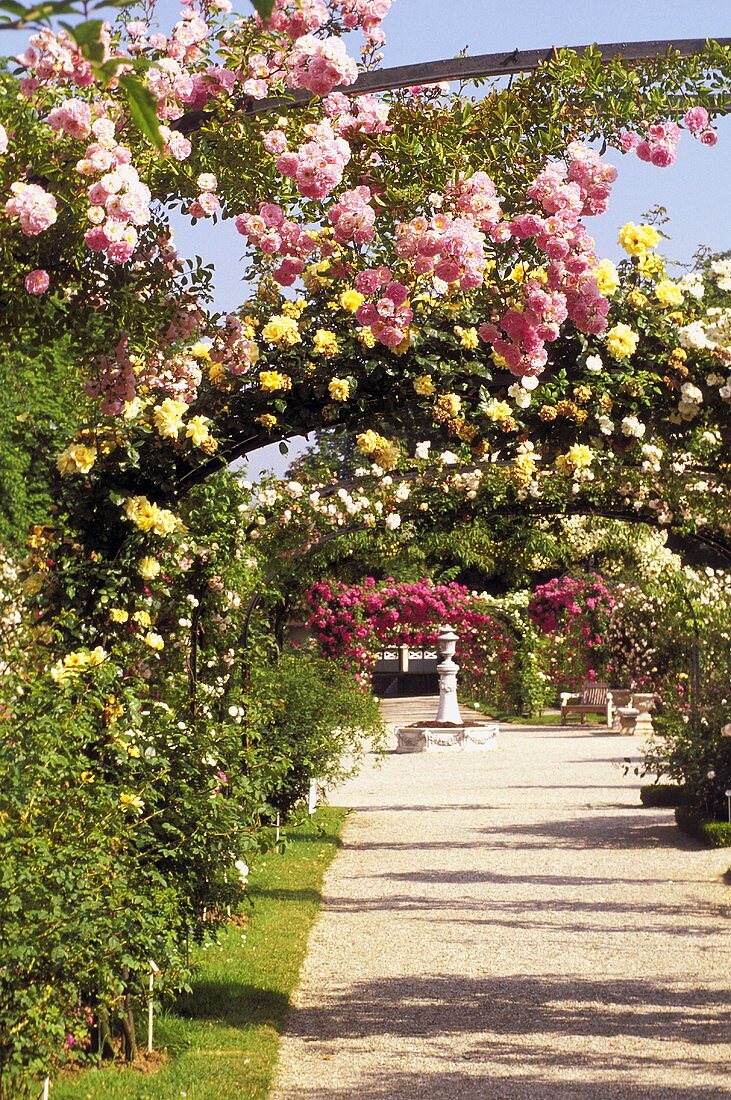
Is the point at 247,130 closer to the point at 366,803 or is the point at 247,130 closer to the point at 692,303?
the point at 692,303

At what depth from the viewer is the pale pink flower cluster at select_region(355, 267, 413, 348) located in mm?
4445

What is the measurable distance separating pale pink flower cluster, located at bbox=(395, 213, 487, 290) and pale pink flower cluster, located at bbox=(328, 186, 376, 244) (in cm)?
12

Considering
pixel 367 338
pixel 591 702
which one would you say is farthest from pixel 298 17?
pixel 591 702

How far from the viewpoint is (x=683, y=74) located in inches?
172

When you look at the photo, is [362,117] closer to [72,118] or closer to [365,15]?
[365,15]

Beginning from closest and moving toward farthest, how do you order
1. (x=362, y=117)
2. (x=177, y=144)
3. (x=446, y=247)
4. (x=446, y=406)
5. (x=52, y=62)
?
1. (x=52, y=62)
2. (x=177, y=144)
3. (x=446, y=247)
4. (x=362, y=117)
5. (x=446, y=406)

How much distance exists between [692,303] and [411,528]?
5.39 metres

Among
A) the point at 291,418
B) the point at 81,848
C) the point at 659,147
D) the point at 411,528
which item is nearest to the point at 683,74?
the point at 659,147

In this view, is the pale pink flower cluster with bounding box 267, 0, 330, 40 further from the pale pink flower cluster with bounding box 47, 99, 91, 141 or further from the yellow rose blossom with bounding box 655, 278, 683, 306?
the yellow rose blossom with bounding box 655, 278, 683, 306

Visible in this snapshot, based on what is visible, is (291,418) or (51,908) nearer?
(51,908)

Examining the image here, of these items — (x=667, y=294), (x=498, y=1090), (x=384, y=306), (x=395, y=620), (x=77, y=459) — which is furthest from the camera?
(x=395, y=620)

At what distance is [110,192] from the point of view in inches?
138

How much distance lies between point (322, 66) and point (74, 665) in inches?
83.3

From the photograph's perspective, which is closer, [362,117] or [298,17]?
[298,17]
